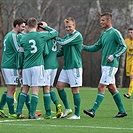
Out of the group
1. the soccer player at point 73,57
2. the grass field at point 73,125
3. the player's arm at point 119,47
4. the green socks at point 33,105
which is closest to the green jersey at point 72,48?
the soccer player at point 73,57

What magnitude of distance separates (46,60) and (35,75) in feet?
1.92

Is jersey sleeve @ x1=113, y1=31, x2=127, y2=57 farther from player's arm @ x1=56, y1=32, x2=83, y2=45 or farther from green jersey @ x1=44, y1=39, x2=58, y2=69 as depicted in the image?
green jersey @ x1=44, y1=39, x2=58, y2=69

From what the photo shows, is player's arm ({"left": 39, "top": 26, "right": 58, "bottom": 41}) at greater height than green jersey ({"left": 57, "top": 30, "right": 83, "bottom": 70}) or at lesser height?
greater

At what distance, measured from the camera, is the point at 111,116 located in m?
15.1

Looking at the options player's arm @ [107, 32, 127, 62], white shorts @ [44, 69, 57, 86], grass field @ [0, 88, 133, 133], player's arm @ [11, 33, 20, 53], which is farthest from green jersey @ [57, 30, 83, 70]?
grass field @ [0, 88, 133, 133]

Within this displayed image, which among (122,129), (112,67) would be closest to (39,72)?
(112,67)

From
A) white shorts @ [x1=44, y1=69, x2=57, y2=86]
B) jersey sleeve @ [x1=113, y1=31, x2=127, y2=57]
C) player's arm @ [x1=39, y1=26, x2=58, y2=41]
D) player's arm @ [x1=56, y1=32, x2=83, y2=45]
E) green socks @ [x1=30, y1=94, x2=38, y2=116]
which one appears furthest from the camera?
jersey sleeve @ [x1=113, y1=31, x2=127, y2=57]

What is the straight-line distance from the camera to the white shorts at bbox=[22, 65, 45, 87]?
14.0 meters

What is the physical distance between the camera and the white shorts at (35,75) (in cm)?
1403

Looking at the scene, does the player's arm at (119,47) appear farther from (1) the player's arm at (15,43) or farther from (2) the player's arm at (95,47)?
(1) the player's arm at (15,43)

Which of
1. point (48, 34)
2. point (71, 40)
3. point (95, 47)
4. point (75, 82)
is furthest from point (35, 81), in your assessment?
point (95, 47)

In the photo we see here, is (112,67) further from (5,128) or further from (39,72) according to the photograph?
(5,128)

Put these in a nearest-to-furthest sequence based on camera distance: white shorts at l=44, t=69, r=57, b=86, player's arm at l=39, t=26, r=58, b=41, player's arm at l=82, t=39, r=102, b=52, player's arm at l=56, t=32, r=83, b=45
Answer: player's arm at l=39, t=26, r=58, b=41 → player's arm at l=56, t=32, r=83, b=45 → white shorts at l=44, t=69, r=57, b=86 → player's arm at l=82, t=39, r=102, b=52

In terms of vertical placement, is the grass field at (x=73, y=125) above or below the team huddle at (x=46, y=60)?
below
